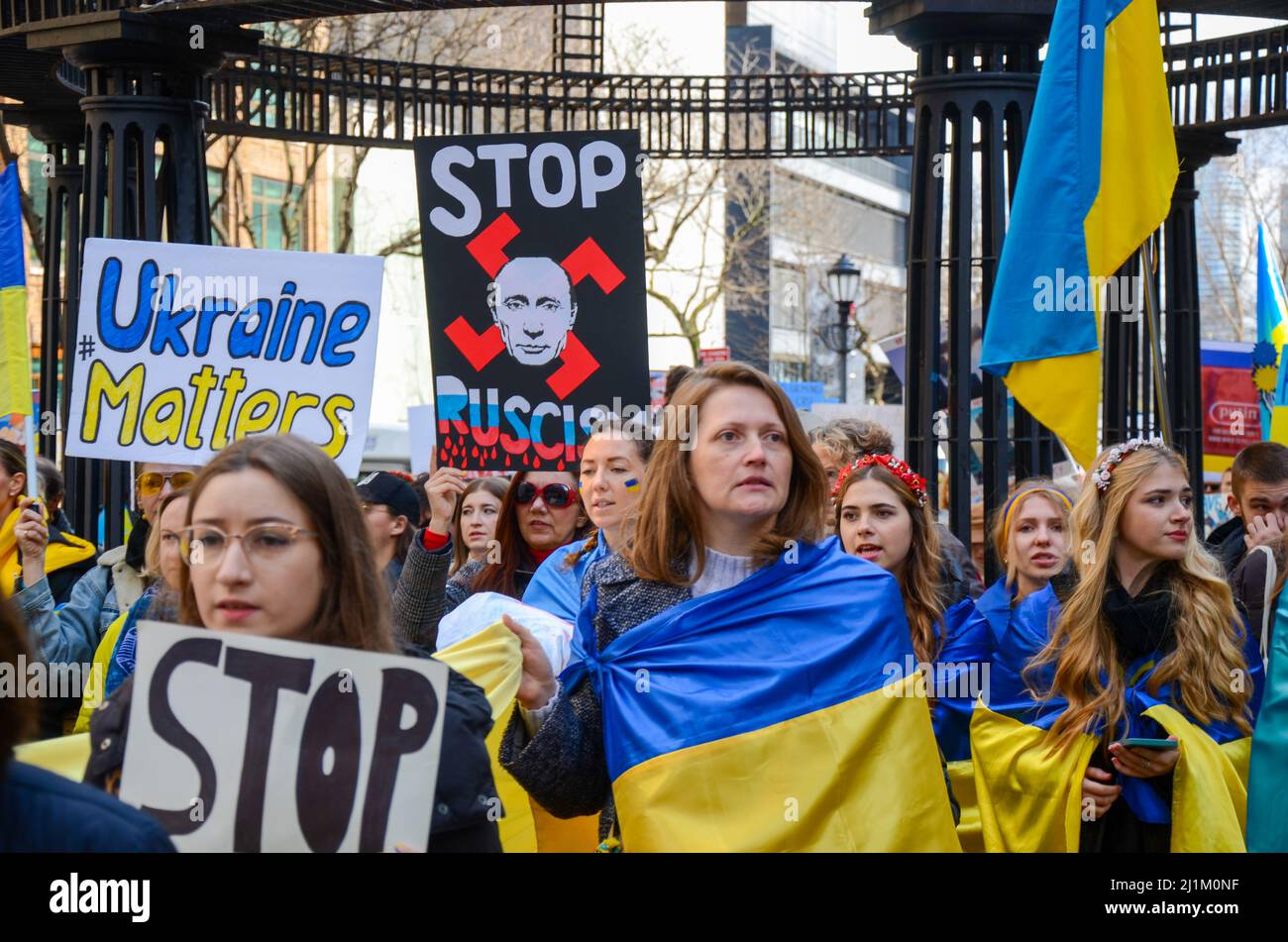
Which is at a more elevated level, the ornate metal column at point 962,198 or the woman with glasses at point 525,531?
the ornate metal column at point 962,198

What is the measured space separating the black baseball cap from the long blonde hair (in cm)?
237

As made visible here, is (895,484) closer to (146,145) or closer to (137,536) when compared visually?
(137,536)

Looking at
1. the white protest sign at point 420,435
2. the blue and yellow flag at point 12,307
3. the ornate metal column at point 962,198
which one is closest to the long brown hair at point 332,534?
the blue and yellow flag at point 12,307

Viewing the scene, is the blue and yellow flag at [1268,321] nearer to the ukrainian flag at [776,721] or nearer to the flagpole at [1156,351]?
the flagpole at [1156,351]

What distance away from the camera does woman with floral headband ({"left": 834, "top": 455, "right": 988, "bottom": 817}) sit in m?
5.36

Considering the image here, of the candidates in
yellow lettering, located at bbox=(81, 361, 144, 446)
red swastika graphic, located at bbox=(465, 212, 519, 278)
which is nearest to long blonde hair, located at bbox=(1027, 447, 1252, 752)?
red swastika graphic, located at bbox=(465, 212, 519, 278)

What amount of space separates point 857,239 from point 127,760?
210 feet

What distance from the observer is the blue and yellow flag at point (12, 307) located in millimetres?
7637

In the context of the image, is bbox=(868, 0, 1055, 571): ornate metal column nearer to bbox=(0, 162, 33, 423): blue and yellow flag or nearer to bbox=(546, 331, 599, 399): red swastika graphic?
bbox=(546, 331, 599, 399): red swastika graphic

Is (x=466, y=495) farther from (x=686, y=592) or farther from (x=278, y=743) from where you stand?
(x=278, y=743)

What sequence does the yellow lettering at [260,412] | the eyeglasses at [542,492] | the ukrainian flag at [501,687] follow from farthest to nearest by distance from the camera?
the yellow lettering at [260,412], the eyeglasses at [542,492], the ukrainian flag at [501,687]

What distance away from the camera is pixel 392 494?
19.8ft

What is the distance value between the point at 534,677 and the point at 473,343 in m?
2.64
